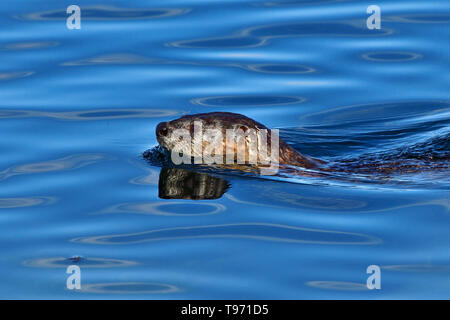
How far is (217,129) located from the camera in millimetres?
8945

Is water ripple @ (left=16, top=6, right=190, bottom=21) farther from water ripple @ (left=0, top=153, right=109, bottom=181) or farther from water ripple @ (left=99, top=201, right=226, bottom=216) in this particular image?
water ripple @ (left=99, top=201, right=226, bottom=216)

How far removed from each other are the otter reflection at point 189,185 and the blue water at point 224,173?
0.04 meters

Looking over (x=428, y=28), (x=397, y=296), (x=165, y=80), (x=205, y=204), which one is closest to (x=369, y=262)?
(x=397, y=296)

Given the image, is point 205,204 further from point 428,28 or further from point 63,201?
point 428,28

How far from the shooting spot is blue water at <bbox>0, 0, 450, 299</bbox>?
22.1 ft

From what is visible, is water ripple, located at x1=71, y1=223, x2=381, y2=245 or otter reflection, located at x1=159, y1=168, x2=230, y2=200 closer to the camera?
water ripple, located at x1=71, y1=223, x2=381, y2=245

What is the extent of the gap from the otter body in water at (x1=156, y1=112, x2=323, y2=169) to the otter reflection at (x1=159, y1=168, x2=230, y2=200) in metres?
0.27

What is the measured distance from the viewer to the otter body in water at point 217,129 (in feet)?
29.3

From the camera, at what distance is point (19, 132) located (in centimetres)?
1029
